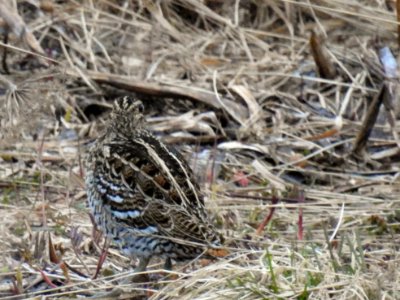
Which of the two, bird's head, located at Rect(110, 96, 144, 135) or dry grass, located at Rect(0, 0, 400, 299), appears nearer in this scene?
dry grass, located at Rect(0, 0, 400, 299)

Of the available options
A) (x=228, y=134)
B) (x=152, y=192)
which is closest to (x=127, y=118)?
(x=152, y=192)

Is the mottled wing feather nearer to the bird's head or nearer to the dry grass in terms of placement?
the dry grass

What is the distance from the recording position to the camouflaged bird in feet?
17.9

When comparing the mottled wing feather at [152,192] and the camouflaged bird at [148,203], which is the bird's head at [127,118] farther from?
the mottled wing feather at [152,192]

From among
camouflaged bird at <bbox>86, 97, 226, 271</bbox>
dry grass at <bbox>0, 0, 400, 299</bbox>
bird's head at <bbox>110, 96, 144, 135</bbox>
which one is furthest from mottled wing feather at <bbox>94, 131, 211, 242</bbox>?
bird's head at <bbox>110, 96, 144, 135</bbox>

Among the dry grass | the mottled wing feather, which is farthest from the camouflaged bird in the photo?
the dry grass

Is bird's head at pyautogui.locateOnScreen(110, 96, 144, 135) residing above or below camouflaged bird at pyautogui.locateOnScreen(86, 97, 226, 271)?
above

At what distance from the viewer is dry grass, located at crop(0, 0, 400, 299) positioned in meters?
5.43

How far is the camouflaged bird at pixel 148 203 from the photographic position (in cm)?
546

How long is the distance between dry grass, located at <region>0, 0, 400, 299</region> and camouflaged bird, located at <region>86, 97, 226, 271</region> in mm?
170

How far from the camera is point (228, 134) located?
819 centimetres

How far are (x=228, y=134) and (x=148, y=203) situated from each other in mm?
2688

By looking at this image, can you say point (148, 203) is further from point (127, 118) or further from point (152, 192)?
point (127, 118)

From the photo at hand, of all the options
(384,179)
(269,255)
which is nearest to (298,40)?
(384,179)
